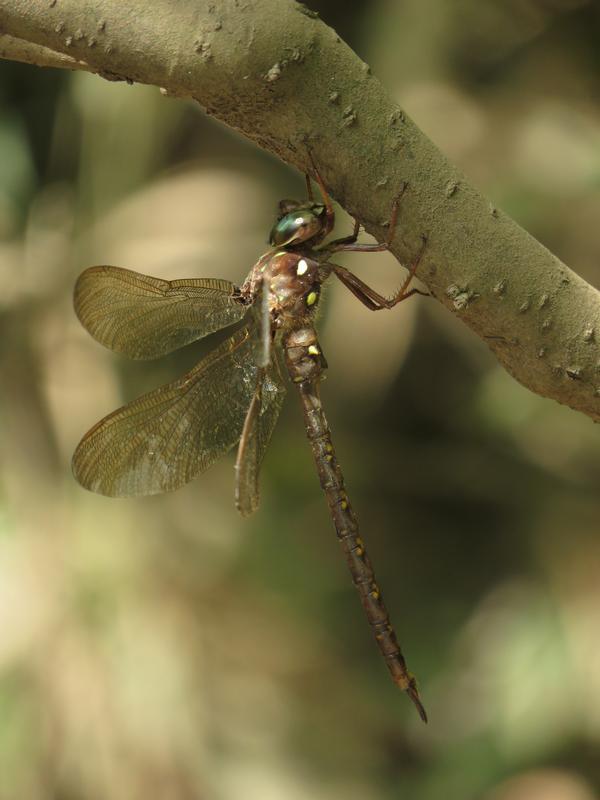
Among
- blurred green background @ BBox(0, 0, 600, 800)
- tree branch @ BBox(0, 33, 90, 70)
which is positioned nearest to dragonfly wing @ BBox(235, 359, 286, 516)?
tree branch @ BBox(0, 33, 90, 70)

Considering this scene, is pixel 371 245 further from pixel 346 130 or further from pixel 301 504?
pixel 301 504

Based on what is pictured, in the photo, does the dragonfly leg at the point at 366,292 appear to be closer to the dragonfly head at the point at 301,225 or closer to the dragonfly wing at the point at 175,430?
the dragonfly head at the point at 301,225

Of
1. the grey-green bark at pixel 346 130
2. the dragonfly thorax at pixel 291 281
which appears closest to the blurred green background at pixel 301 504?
the dragonfly thorax at pixel 291 281

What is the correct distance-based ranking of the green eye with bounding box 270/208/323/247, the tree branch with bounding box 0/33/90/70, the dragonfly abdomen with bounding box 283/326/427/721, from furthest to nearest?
1. the dragonfly abdomen with bounding box 283/326/427/721
2. the green eye with bounding box 270/208/323/247
3. the tree branch with bounding box 0/33/90/70

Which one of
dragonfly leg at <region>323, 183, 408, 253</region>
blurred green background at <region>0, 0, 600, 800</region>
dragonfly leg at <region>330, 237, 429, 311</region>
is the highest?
dragonfly leg at <region>323, 183, 408, 253</region>

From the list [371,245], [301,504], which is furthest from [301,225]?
[301,504]

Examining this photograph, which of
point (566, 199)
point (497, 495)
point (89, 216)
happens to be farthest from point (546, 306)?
point (89, 216)

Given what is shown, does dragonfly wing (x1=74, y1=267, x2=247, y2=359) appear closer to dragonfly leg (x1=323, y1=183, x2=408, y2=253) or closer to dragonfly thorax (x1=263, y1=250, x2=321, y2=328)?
dragonfly thorax (x1=263, y1=250, x2=321, y2=328)
